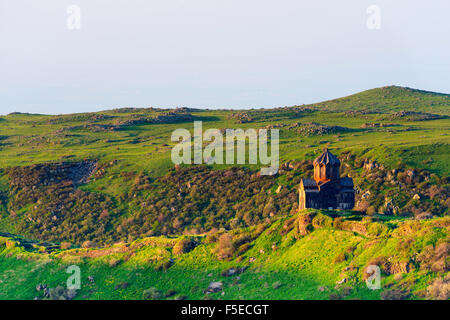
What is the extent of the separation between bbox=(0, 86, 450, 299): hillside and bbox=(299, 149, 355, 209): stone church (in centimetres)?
316

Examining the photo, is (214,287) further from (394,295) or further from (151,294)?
(394,295)

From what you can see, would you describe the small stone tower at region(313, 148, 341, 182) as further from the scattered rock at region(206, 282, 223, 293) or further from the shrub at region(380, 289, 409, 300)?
the shrub at region(380, 289, 409, 300)

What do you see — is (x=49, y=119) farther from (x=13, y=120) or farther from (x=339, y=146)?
(x=339, y=146)

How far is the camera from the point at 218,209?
6091cm

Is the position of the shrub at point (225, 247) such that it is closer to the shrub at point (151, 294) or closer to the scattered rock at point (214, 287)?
the scattered rock at point (214, 287)

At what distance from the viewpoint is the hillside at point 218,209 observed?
1134 inches

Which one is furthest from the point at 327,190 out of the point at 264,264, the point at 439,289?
the point at 439,289

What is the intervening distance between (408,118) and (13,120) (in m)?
103

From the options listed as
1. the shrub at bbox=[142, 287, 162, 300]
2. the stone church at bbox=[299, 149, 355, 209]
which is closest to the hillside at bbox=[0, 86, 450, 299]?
the shrub at bbox=[142, 287, 162, 300]

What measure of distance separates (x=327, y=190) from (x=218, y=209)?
20.2 m

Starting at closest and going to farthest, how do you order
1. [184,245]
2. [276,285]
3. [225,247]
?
[276,285] < [225,247] < [184,245]

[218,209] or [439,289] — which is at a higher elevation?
[439,289]

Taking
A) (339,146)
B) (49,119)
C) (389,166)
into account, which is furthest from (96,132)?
(389,166)
